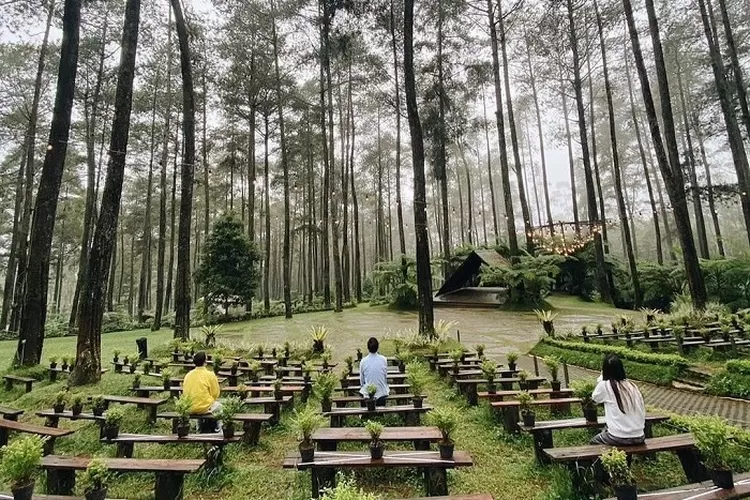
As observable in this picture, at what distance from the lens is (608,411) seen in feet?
10.8

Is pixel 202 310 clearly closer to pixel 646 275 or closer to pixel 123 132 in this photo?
pixel 123 132

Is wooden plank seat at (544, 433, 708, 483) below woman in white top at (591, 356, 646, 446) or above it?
below

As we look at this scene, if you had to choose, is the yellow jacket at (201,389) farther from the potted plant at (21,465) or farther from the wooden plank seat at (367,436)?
the potted plant at (21,465)

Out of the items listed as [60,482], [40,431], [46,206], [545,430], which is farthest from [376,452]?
[46,206]

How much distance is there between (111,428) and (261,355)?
4463mm

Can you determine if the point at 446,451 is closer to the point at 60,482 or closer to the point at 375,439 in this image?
the point at 375,439

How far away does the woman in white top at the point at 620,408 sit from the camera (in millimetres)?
3158

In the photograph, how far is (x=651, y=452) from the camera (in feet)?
10.1

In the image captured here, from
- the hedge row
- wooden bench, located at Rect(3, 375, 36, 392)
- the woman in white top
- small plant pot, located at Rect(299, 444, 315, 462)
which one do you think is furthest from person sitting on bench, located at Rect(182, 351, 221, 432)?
the hedge row

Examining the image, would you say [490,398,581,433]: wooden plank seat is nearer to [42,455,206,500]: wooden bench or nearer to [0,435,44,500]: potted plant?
[42,455,206,500]: wooden bench

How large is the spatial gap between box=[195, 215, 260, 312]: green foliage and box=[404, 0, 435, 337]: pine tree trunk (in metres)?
11.0

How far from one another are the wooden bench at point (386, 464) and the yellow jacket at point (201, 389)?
183cm

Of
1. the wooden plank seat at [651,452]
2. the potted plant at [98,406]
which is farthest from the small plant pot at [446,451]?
the potted plant at [98,406]

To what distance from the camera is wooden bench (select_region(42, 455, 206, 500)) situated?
3.05 meters
